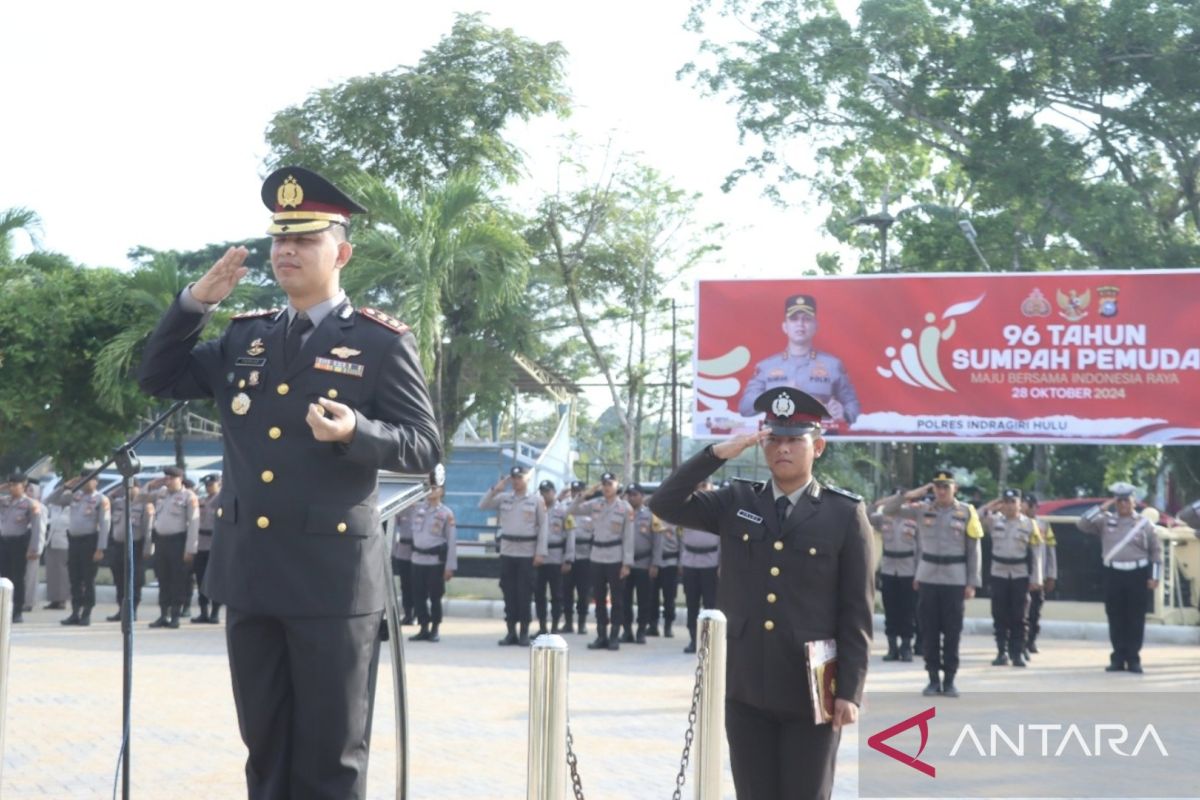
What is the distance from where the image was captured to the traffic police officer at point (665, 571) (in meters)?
17.9

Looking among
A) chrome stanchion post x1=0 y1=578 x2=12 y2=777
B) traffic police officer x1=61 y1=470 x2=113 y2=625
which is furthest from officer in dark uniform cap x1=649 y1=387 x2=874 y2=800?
traffic police officer x1=61 y1=470 x2=113 y2=625

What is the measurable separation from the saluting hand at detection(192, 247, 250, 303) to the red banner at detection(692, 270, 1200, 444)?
47.7 ft

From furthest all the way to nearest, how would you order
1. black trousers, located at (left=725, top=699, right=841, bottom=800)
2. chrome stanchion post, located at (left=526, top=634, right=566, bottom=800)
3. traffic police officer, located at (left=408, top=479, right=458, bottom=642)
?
traffic police officer, located at (left=408, top=479, right=458, bottom=642) < black trousers, located at (left=725, top=699, right=841, bottom=800) < chrome stanchion post, located at (left=526, top=634, right=566, bottom=800)

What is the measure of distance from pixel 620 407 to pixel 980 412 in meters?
12.0

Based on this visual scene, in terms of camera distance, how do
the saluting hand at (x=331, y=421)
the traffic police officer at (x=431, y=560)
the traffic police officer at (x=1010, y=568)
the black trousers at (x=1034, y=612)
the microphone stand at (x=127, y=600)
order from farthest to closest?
the traffic police officer at (x=431, y=560) < the black trousers at (x=1034, y=612) < the traffic police officer at (x=1010, y=568) < the microphone stand at (x=127, y=600) < the saluting hand at (x=331, y=421)

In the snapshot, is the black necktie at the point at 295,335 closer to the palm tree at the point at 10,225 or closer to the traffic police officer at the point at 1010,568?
the traffic police officer at the point at 1010,568

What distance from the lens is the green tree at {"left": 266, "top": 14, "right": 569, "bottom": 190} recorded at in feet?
94.4

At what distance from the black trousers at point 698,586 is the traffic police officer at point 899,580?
74.4 inches

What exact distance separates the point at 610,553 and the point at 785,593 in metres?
12.3

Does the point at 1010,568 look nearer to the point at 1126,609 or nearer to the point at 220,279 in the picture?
the point at 1126,609

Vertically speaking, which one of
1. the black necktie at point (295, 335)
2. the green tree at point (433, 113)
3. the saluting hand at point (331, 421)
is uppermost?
the green tree at point (433, 113)

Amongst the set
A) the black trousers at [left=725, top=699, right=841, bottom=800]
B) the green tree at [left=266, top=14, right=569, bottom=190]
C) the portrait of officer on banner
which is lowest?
the black trousers at [left=725, top=699, right=841, bottom=800]

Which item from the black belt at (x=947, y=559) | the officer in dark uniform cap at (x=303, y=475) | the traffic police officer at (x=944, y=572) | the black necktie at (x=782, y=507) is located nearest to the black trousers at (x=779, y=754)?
the black necktie at (x=782, y=507)

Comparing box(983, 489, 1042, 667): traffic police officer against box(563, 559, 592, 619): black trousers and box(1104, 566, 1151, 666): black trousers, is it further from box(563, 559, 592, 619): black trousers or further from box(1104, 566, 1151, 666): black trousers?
box(563, 559, 592, 619): black trousers
